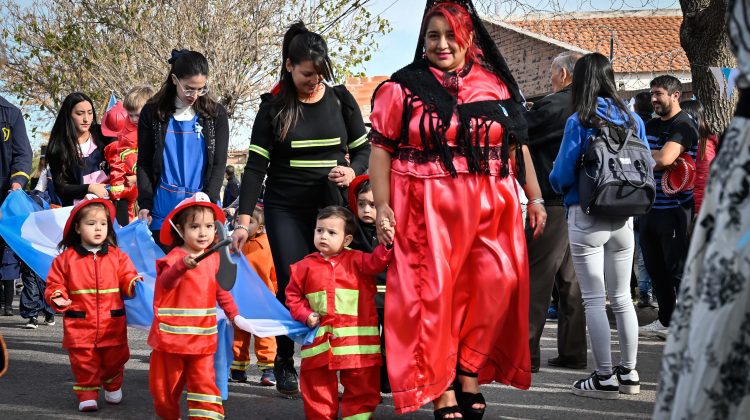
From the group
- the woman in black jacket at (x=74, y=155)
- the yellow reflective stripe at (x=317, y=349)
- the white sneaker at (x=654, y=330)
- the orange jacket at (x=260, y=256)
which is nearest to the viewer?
the yellow reflective stripe at (x=317, y=349)

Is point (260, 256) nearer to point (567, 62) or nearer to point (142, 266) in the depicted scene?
point (142, 266)

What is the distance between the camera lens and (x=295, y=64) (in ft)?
19.4

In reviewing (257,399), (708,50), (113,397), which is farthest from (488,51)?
(708,50)

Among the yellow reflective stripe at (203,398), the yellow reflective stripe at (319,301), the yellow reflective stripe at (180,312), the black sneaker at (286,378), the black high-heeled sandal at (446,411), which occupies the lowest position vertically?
the black sneaker at (286,378)

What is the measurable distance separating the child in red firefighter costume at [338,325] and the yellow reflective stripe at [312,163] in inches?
28.1

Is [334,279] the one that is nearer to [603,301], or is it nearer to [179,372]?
[179,372]

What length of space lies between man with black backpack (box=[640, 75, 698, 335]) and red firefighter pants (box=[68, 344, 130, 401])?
4.64 metres

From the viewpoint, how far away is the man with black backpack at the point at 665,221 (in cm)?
822

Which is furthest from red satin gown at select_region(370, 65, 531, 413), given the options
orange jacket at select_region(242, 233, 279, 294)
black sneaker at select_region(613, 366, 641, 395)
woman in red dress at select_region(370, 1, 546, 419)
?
orange jacket at select_region(242, 233, 279, 294)

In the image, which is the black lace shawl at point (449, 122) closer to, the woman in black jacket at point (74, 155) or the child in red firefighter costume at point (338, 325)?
the child in red firefighter costume at point (338, 325)

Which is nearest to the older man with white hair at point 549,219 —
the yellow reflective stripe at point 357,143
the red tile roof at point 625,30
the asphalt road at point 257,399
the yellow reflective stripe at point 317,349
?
the asphalt road at point 257,399

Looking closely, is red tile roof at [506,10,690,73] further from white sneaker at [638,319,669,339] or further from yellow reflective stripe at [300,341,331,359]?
yellow reflective stripe at [300,341,331,359]

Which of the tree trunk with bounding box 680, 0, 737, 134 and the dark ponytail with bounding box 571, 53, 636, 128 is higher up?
the tree trunk with bounding box 680, 0, 737, 134

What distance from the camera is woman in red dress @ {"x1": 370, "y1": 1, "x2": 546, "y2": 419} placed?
4.83 metres
